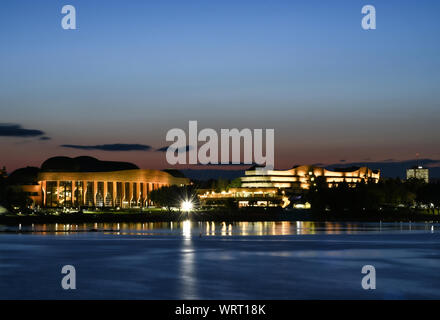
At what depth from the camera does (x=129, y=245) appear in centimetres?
5309

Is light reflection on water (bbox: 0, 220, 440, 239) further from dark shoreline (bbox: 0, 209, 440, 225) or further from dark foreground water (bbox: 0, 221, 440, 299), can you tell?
dark foreground water (bbox: 0, 221, 440, 299)

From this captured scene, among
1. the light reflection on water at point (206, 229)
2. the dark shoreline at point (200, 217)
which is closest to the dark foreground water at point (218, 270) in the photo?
the light reflection on water at point (206, 229)

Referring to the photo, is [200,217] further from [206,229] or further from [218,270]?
[218,270]

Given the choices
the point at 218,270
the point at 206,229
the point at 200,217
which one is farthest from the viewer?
the point at 200,217

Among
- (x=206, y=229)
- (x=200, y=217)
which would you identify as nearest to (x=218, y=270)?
(x=206, y=229)

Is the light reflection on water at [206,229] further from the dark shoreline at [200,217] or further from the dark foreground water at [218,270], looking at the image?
the dark foreground water at [218,270]

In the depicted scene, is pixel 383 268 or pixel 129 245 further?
pixel 129 245

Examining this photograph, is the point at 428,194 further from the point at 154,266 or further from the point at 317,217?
the point at 154,266

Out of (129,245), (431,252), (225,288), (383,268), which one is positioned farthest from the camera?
(129,245)

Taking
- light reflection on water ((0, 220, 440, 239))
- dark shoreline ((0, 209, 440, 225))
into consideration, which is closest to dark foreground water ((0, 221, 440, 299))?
light reflection on water ((0, 220, 440, 239))
